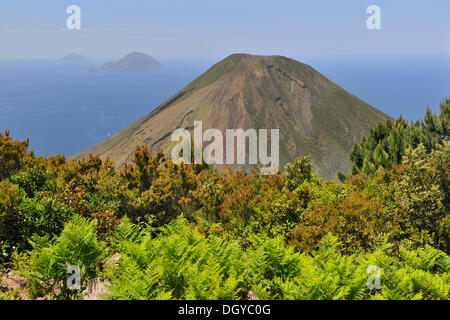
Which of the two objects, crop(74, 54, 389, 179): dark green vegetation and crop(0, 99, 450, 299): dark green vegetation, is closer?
crop(0, 99, 450, 299): dark green vegetation

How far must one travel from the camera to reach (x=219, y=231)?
1102cm

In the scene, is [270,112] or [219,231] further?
[270,112]

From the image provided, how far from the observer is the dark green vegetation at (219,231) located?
6211 mm

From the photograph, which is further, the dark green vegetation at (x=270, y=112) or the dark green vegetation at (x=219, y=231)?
the dark green vegetation at (x=270, y=112)

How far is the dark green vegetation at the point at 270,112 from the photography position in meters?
117

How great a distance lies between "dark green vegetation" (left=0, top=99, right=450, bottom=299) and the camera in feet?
20.4

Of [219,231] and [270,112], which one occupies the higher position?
[270,112]

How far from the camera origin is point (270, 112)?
132m

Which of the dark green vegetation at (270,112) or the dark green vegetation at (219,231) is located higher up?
the dark green vegetation at (270,112)

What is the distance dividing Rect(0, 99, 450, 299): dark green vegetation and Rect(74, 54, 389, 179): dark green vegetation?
92.6 meters

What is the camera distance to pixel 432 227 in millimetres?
10672

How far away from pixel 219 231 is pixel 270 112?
12388 cm

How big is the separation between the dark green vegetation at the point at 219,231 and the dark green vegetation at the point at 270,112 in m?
92.6
